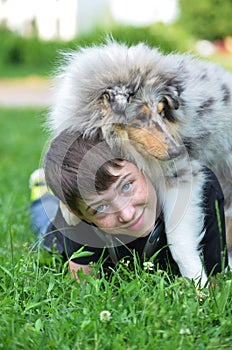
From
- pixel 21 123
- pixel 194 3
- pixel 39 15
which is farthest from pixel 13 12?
pixel 21 123

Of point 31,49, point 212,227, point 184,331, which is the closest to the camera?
point 184,331

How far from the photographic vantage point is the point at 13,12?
884 inches

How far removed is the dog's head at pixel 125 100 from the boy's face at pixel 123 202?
15 cm

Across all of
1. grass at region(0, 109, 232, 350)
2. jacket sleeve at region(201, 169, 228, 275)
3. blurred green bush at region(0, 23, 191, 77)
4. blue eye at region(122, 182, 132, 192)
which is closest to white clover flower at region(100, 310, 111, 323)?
grass at region(0, 109, 232, 350)

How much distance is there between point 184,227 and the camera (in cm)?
308

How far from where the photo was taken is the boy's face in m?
2.99

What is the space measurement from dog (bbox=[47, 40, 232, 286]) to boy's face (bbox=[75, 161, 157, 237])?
56mm

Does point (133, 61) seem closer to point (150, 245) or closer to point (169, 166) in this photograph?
point (169, 166)

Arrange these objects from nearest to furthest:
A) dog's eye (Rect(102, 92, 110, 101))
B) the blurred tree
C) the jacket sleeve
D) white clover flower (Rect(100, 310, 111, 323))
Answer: white clover flower (Rect(100, 310, 111, 323))
dog's eye (Rect(102, 92, 110, 101))
the jacket sleeve
the blurred tree

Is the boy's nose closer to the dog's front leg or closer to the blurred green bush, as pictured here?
the dog's front leg

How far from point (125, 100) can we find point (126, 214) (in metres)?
0.50

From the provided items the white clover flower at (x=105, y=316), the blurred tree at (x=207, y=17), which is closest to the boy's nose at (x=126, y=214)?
the white clover flower at (x=105, y=316)

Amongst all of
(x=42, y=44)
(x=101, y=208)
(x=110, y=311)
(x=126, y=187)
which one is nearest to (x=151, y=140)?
(x=126, y=187)

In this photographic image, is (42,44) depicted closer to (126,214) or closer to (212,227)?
(212,227)
